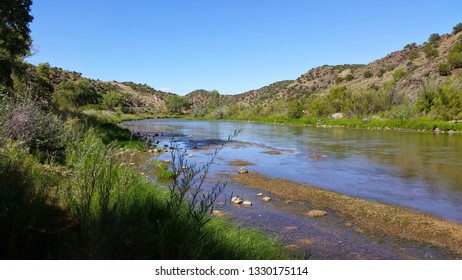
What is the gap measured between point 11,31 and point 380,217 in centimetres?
1997

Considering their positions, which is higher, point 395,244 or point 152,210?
point 152,210

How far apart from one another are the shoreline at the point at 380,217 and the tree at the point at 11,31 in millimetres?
14703

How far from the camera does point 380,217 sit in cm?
816

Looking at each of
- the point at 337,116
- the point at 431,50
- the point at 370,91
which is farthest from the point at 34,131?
the point at 431,50

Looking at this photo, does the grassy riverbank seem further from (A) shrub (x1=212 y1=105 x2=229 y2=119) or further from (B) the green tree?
(B) the green tree

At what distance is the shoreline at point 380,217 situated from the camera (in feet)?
22.7

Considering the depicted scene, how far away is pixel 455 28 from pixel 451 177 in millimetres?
70929

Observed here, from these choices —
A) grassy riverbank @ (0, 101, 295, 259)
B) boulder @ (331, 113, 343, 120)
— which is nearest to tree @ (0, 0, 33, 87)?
grassy riverbank @ (0, 101, 295, 259)

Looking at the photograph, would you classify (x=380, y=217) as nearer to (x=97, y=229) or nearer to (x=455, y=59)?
(x=97, y=229)

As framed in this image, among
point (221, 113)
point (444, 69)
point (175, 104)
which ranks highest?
point (444, 69)
